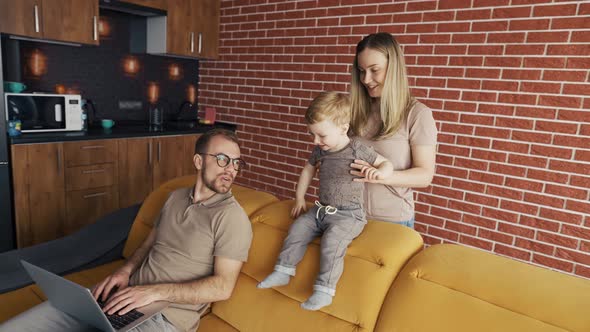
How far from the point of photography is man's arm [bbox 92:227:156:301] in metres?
1.67

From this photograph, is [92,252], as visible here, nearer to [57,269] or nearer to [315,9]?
[57,269]

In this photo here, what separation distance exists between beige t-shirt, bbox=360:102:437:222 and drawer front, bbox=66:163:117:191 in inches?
103

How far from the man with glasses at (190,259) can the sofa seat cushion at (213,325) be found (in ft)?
0.22

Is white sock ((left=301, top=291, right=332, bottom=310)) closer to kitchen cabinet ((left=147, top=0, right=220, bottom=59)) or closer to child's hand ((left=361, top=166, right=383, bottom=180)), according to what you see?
child's hand ((left=361, top=166, right=383, bottom=180))

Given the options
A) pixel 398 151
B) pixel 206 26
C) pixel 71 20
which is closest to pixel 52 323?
pixel 398 151

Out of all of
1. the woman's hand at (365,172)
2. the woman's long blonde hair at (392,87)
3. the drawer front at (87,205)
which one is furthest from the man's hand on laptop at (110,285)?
the drawer front at (87,205)

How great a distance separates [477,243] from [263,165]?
7.00ft

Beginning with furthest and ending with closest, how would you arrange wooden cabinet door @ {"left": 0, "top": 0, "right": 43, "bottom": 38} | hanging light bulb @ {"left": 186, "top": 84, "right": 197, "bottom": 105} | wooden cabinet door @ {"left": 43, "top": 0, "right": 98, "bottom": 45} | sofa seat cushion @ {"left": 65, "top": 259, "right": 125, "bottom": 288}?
hanging light bulb @ {"left": 186, "top": 84, "right": 197, "bottom": 105}, wooden cabinet door @ {"left": 43, "top": 0, "right": 98, "bottom": 45}, wooden cabinet door @ {"left": 0, "top": 0, "right": 43, "bottom": 38}, sofa seat cushion @ {"left": 65, "top": 259, "right": 125, "bottom": 288}

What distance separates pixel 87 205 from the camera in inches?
140

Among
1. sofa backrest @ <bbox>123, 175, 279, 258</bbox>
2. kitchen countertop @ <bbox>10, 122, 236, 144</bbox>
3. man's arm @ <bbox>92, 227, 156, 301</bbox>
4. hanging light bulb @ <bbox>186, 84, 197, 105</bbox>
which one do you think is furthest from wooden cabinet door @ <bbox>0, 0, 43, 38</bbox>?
man's arm @ <bbox>92, 227, 156, 301</bbox>

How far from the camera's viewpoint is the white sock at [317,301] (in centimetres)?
136

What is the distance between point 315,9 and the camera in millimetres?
3676

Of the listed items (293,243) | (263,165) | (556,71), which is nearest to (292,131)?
(263,165)

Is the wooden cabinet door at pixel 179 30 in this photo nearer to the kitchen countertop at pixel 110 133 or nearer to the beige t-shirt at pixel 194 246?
the kitchen countertop at pixel 110 133
